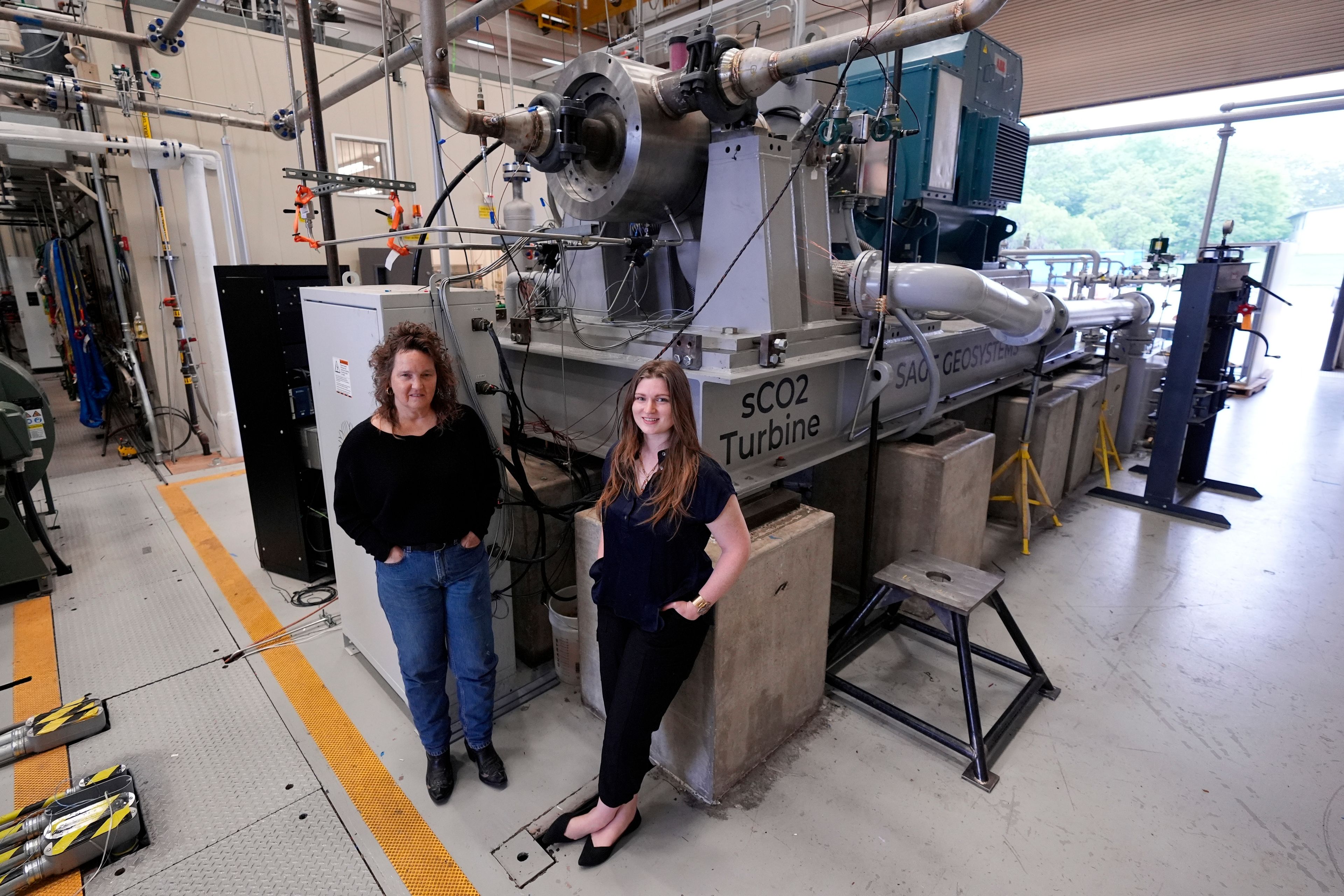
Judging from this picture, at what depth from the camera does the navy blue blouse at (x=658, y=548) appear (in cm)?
160

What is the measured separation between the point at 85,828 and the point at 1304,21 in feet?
30.8

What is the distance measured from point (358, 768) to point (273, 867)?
1.22 ft

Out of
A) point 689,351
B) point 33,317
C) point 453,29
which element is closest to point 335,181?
point 689,351

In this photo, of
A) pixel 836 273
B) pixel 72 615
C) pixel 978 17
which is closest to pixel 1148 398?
pixel 836 273

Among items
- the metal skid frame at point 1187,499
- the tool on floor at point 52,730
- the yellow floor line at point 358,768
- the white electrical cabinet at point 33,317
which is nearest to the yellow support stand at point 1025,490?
the metal skid frame at point 1187,499

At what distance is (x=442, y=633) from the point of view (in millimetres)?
1982

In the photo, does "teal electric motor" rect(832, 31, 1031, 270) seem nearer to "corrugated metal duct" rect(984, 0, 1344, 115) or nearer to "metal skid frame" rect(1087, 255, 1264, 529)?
"metal skid frame" rect(1087, 255, 1264, 529)

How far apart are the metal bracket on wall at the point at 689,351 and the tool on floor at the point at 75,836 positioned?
2044 mm

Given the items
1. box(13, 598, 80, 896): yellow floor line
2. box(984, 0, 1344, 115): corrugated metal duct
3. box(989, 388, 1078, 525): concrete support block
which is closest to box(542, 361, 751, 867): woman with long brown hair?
box(13, 598, 80, 896): yellow floor line

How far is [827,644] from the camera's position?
269 cm

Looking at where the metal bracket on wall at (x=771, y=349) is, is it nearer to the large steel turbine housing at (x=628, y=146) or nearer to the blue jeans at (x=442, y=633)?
the large steel turbine housing at (x=628, y=146)

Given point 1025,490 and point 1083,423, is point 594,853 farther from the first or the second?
point 1083,423

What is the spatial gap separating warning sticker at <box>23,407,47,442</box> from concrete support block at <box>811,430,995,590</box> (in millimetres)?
3790

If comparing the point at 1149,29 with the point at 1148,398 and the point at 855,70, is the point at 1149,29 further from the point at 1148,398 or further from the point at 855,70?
the point at 855,70
